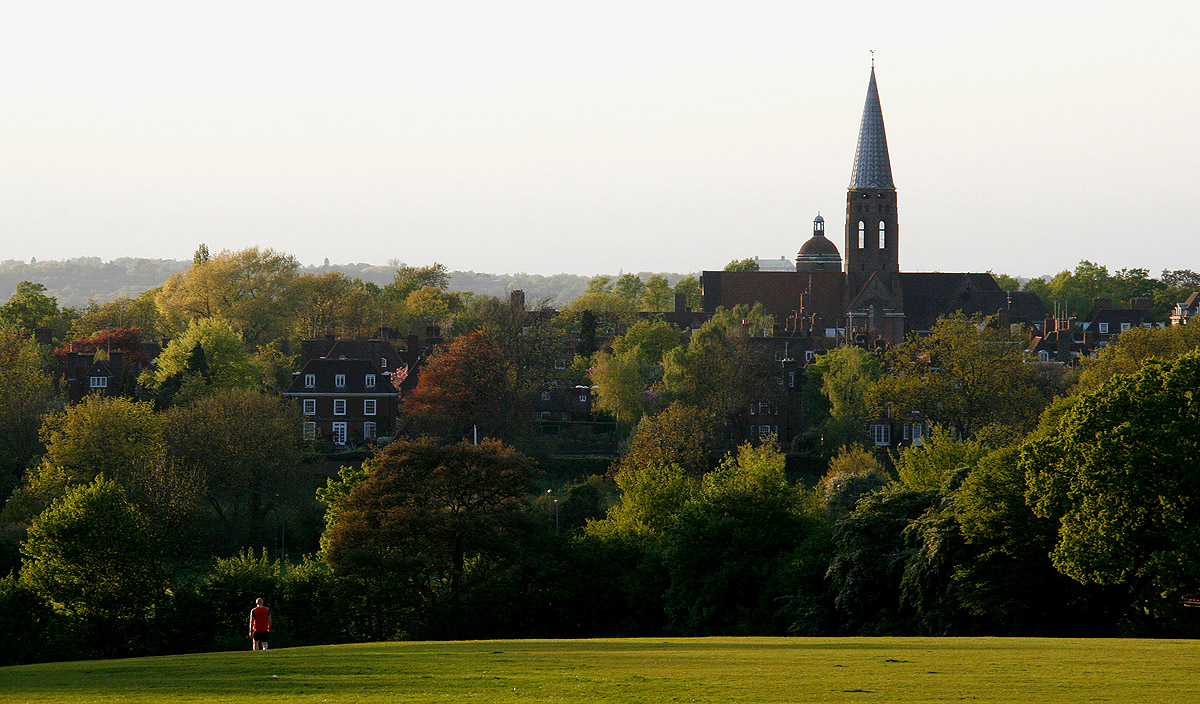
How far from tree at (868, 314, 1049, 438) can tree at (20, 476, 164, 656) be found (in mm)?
43199

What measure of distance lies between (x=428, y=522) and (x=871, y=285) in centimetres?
8120

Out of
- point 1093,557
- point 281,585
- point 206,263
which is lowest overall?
point 281,585

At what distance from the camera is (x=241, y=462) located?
209 ft

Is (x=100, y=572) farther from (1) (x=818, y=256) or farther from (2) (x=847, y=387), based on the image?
(1) (x=818, y=256)

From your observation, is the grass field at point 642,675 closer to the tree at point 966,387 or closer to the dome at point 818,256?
the tree at point 966,387

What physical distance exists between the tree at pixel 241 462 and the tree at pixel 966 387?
30.6m

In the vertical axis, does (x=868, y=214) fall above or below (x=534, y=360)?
above

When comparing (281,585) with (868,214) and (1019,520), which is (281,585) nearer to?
(1019,520)

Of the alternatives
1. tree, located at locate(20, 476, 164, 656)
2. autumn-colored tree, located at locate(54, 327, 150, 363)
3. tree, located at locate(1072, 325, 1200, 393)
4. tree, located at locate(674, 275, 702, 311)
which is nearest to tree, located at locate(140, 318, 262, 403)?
autumn-colored tree, located at locate(54, 327, 150, 363)

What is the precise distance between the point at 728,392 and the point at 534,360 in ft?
37.8

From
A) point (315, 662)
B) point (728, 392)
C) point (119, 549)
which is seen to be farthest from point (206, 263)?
point (315, 662)

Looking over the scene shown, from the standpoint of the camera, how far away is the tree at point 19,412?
66.4 meters

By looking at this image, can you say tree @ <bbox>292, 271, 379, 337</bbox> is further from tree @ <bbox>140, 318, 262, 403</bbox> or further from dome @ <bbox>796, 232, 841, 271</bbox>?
dome @ <bbox>796, 232, 841, 271</bbox>

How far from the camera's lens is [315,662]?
22.8 metres
